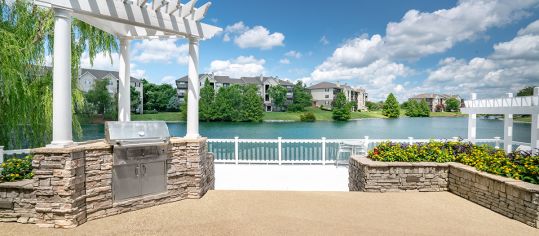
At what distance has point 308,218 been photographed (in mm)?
4418

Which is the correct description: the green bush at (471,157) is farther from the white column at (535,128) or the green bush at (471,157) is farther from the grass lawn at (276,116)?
the grass lawn at (276,116)

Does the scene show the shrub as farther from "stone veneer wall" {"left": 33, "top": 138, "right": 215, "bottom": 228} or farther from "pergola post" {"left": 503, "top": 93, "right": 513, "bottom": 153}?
"stone veneer wall" {"left": 33, "top": 138, "right": 215, "bottom": 228}

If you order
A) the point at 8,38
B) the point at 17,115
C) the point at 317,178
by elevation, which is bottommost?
the point at 317,178

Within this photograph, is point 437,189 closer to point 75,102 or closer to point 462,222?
point 462,222

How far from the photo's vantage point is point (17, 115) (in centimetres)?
773

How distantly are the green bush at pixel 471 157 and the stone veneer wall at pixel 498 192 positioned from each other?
197 millimetres

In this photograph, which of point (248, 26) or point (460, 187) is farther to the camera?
point (248, 26)

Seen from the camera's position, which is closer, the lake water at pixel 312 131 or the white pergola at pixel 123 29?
the white pergola at pixel 123 29

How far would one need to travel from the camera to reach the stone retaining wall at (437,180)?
4602mm

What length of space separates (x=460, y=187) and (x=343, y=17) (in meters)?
64.4

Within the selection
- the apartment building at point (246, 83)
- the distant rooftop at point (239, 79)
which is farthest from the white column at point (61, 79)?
the apartment building at point (246, 83)

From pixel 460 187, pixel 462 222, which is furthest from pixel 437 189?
pixel 462 222

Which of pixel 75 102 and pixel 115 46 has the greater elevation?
pixel 115 46

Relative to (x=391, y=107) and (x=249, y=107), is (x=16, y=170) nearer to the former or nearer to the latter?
(x=249, y=107)
